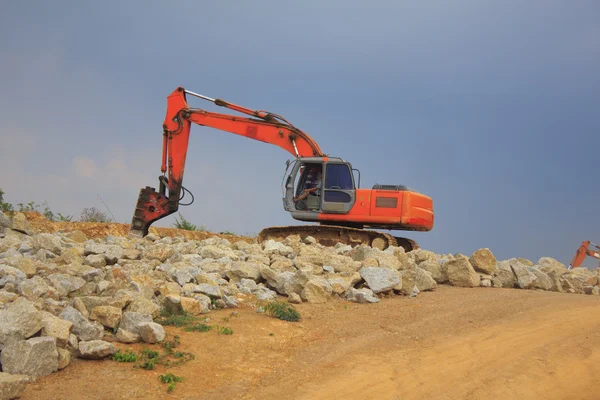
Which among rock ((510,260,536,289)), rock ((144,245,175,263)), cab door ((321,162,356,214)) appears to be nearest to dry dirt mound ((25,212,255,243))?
cab door ((321,162,356,214))

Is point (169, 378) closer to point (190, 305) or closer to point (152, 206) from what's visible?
point (190, 305)

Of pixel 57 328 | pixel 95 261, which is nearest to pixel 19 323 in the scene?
pixel 57 328

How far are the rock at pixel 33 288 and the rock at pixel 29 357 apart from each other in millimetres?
1512

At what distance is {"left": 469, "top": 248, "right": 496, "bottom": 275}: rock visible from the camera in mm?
11961

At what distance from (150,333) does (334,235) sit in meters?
10.5

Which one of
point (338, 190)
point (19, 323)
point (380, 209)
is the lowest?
point (19, 323)

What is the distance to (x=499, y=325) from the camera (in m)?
8.27

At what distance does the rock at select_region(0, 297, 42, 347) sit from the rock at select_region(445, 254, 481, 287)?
8.08m

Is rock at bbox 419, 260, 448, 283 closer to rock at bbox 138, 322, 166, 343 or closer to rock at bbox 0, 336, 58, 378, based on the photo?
rock at bbox 138, 322, 166, 343

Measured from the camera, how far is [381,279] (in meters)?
9.59

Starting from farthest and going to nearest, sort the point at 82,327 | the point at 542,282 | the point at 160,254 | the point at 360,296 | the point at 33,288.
→ the point at 542,282 → the point at 160,254 → the point at 360,296 → the point at 33,288 → the point at 82,327

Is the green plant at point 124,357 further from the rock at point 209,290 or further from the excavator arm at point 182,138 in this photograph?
the excavator arm at point 182,138

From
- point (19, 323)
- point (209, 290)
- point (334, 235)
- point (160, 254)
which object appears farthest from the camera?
point (334, 235)

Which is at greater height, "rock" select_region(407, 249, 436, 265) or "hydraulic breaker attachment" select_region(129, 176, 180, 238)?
"hydraulic breaker attachment" select_region(129, 176, 180, 238)
